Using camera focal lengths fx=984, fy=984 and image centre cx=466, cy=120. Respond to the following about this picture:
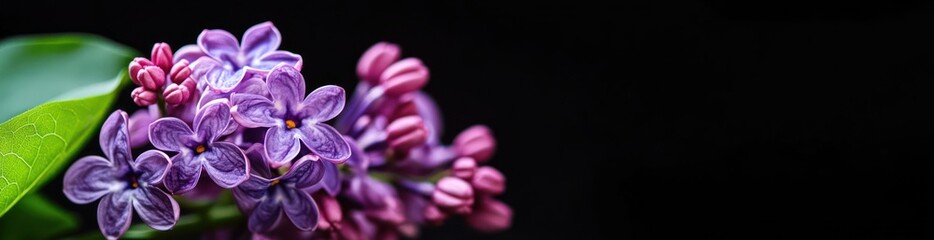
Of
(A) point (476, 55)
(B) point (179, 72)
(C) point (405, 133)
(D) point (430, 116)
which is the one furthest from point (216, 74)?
(A) point (476, 55)

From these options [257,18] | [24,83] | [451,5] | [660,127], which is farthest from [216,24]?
[660,127]

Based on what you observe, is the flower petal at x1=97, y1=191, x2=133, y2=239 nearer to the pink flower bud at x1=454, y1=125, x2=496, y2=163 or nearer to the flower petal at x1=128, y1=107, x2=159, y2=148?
the flower petal at x1=128, y1=107, x2=159, y2=148

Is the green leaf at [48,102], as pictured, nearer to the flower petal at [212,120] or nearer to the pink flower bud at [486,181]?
the flower petal at [212,120]

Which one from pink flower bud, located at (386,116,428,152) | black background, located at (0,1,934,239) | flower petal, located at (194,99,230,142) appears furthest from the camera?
black background, located at (0,1,934,239)

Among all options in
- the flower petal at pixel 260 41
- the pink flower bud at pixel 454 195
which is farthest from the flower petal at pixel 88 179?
the pink flower bud at pixel 454 195

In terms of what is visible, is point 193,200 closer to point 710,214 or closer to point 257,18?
point 257,18

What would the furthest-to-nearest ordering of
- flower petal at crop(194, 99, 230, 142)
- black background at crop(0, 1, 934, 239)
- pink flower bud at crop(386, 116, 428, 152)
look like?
black background at crop(0, 1, 934, 239) → pink flower bud at crop(386, 116, 428, 152) → flower petal at crop(194, 99, 230, 142)

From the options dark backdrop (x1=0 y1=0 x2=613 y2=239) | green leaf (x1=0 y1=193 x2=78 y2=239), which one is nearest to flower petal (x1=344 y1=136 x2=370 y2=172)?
green leaf (x1=0 y1=193 x2=78 y2=239)
